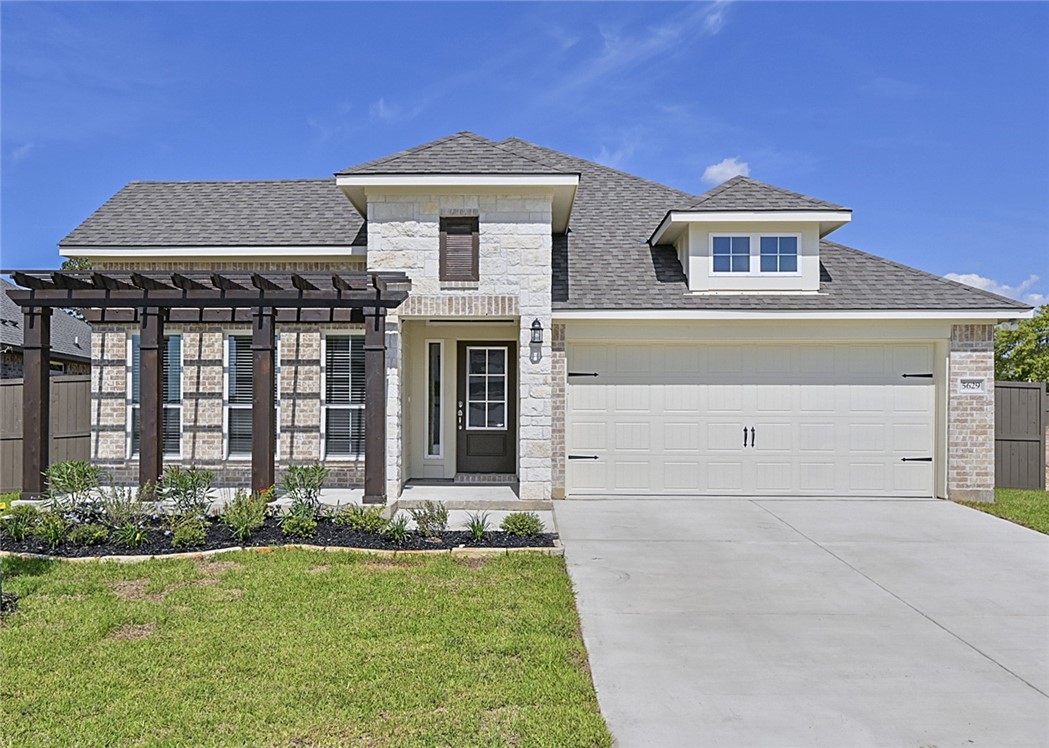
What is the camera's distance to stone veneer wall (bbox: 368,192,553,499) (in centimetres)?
998

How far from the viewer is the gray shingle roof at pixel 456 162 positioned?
384 inches

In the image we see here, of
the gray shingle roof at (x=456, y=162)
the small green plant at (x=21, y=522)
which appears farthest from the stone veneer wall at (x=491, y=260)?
the small green plant at (x=21, y=522)

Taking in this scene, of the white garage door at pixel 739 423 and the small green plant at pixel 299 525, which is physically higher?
the white garage door at pixel 739 423

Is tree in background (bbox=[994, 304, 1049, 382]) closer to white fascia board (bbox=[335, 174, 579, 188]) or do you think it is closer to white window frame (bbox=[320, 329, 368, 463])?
white fascia board (bbox=[335, 174, 579, 188])

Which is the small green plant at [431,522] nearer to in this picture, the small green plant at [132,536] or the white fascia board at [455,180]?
the small green plant at [132,536]

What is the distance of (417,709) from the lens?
3725 mm

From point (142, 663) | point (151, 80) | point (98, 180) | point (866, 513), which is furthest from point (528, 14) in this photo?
point (98, 180)

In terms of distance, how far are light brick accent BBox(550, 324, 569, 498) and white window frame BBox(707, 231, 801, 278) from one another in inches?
107

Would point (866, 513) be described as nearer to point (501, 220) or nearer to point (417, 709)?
point (501, 220)

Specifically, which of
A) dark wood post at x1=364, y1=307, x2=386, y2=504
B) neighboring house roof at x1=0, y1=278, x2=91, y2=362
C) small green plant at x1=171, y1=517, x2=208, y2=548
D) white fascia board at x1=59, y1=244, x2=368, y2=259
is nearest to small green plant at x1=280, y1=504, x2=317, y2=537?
small green plant at x1=171, y1=517, x2=208, y2=548

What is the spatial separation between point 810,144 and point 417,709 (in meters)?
13.3

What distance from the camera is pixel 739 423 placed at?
1102cm

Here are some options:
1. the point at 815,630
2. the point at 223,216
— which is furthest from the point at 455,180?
the point at 815,630

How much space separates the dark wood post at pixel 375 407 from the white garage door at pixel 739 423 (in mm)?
3174
